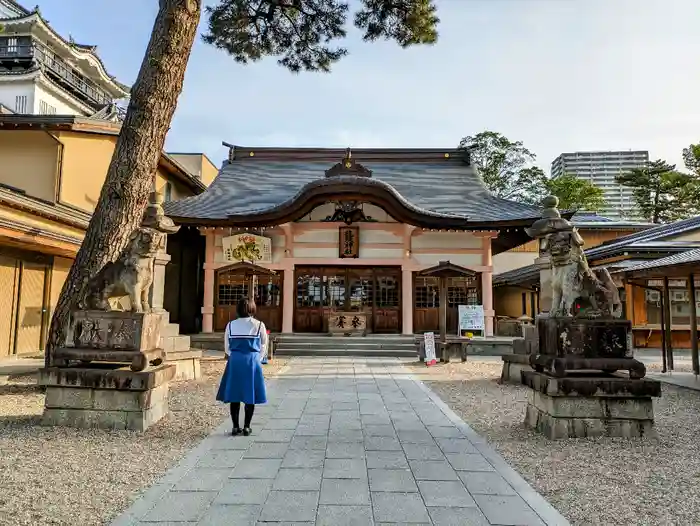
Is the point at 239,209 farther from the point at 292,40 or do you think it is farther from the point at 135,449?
the point at 135,449

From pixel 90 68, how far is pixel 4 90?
749 cm

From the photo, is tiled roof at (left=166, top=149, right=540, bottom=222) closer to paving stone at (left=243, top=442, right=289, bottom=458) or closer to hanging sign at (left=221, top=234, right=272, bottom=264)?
hanging sign at (left=221, top=234, right=272, bottom=264)

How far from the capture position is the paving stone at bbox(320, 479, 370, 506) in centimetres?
323

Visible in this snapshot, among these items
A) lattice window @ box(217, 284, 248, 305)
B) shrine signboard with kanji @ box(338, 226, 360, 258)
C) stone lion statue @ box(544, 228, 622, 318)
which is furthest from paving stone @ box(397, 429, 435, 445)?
lattice window @ box(217, 284, 248, 305)

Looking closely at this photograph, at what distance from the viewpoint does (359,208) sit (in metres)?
15.6

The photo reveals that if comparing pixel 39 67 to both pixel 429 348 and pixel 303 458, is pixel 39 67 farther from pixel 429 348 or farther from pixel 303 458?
pixel 303 458

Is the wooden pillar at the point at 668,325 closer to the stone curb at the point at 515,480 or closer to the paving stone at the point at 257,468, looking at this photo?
the stone curb at the point at 515,480

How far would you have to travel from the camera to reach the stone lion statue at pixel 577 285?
5242mm

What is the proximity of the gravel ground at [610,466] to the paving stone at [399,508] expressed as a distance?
0.96 meters

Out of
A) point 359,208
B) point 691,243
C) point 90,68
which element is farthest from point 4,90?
point 691,243

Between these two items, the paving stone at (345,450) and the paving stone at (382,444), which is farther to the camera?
the paving stone at (382,444)

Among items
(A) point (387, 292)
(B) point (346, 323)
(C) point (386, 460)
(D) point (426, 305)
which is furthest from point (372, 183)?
(C) point (386, 460)

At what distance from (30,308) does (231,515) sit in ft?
36.9

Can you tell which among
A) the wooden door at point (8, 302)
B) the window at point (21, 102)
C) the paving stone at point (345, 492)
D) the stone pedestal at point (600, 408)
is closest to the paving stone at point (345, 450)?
the paving stone at point (345, 492)
